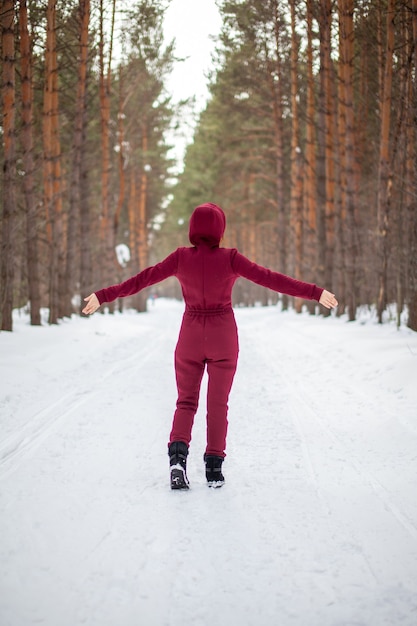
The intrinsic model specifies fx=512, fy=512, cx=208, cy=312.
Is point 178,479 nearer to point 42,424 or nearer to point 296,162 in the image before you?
point 42,424

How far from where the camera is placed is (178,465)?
11.5 ft

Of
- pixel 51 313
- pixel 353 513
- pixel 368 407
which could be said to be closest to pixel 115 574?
pixel 353 513

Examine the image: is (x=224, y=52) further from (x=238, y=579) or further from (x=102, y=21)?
(x=238, y=579)

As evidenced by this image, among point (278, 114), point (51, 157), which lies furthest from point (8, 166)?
point (278, 114)

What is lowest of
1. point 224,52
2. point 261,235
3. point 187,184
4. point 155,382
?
point 155,382

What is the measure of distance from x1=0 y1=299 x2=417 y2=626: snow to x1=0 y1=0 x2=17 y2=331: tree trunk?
3.90 meters

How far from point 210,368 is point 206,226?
1022 mm

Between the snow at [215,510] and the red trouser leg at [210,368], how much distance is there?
0.37 meters

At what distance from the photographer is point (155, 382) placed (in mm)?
7512

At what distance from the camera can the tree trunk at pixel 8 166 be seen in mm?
9273

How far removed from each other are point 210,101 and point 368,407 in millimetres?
31400

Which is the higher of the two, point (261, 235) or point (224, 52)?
point (224, 52)

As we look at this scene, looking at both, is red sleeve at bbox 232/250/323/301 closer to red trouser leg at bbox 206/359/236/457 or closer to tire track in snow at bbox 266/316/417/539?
red trouser leg at bbox 206/359/236/457

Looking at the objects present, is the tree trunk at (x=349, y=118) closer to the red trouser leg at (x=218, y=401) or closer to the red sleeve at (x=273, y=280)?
the red sleeve at (x=273, y=280)
